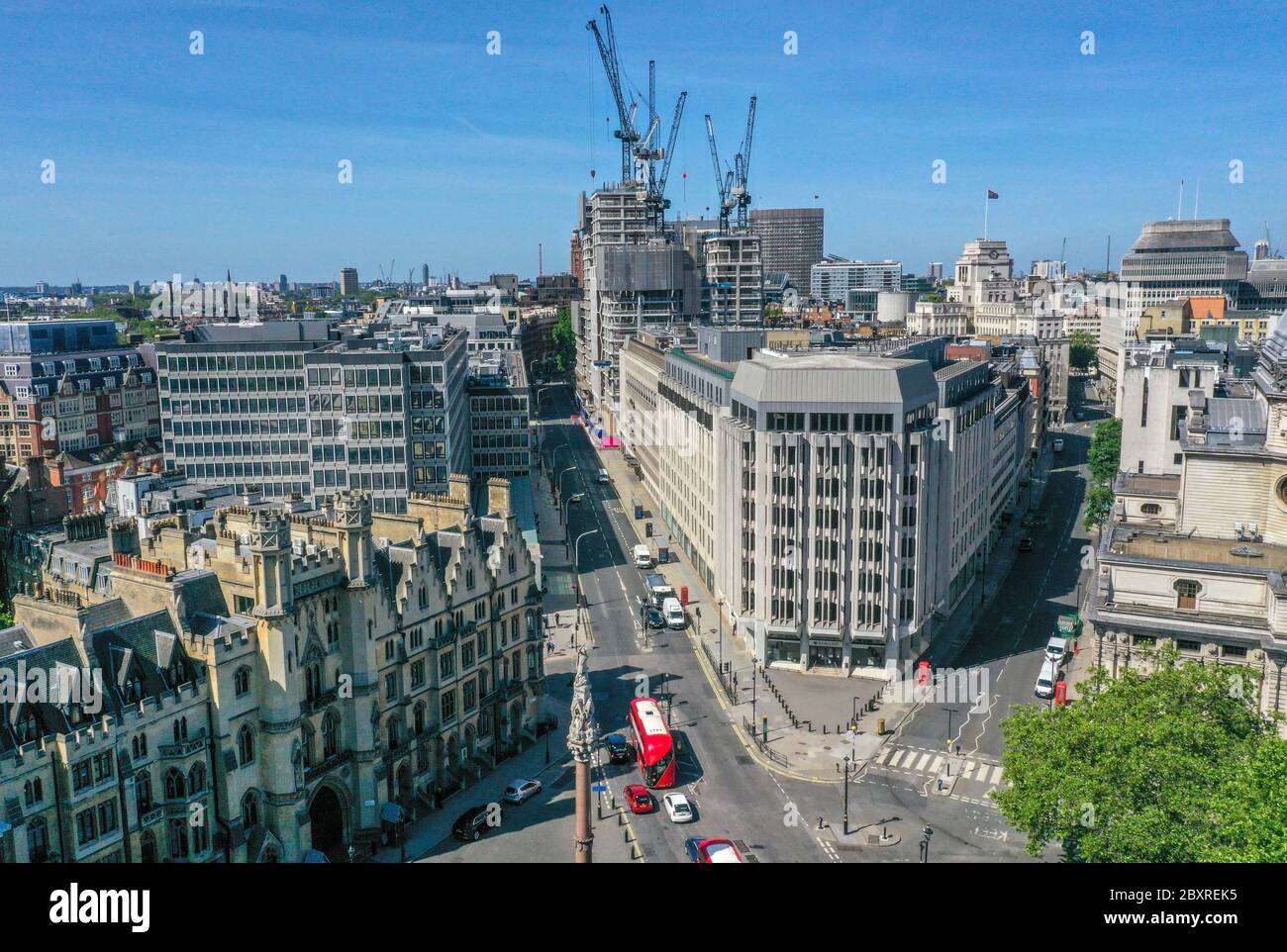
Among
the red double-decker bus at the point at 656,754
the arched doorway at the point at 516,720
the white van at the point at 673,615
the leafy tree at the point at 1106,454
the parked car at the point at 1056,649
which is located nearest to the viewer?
the red double-decker bus at the point at 656,754

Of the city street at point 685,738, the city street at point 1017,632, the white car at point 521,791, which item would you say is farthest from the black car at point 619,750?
the city street at point 1017,632

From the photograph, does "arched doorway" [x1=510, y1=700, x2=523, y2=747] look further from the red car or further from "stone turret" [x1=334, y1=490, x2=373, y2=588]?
"stone turret" [x1=334, y1=490, x2=373, y2=588]

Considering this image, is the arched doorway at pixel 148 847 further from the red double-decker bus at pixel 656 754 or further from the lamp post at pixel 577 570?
the lamp post at pixel 577 570

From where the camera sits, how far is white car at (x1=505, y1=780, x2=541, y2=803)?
69125 millimetres

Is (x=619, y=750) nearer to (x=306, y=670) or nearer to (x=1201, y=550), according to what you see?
(x=306, y=670)

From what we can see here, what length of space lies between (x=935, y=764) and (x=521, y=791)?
29.0 metres

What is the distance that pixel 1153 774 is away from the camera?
47438mm

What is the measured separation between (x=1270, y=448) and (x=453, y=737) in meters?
60.4

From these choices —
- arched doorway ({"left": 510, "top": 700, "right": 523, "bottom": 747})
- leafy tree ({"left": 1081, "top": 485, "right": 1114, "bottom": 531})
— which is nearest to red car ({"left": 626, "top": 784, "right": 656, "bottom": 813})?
arched doorway ({"left": 510, "top": 700, "right": 523, "bottom": 747})

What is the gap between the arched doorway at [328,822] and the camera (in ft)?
209

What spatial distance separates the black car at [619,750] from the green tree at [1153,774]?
28582 millimetres

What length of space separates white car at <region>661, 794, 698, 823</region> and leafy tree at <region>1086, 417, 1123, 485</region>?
99633 mm

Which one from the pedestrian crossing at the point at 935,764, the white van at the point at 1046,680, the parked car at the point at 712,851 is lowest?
the pedestrian crossing at the point at 935,764

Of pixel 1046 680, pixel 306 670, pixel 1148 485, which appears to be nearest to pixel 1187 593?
pixel 1046 680
